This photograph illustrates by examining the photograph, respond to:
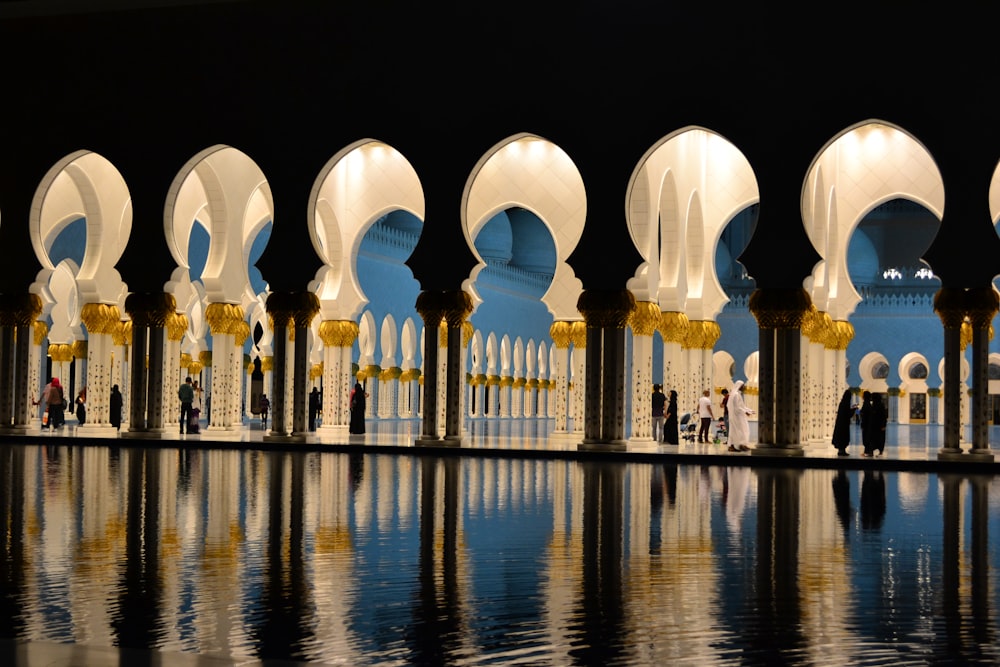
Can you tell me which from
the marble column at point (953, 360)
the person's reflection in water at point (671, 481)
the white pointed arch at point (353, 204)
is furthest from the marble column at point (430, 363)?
the marble column at point (953, 360)

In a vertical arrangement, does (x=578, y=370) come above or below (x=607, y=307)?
below

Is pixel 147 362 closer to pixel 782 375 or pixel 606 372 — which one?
pixel 606 372

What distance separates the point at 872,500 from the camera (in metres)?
7.25

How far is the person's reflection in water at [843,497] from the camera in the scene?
6.02m

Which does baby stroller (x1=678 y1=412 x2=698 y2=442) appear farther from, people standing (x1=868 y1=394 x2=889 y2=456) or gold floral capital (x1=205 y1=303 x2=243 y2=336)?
gold floral capital (x1=205 y1=303 x2=243 y2=336)

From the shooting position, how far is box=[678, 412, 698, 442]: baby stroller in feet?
48.8

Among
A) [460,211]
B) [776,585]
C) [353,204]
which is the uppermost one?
[353,204]

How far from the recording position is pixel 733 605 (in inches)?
142

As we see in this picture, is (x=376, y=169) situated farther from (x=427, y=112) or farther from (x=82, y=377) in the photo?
(x=82, y=377)

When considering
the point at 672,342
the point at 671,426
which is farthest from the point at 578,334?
the point at 671,426

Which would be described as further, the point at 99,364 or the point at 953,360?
the point at 99,364

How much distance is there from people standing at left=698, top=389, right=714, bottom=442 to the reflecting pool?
614cm

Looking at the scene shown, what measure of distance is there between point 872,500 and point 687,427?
7717 millimetres

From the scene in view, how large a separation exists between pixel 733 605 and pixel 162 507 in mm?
3272
